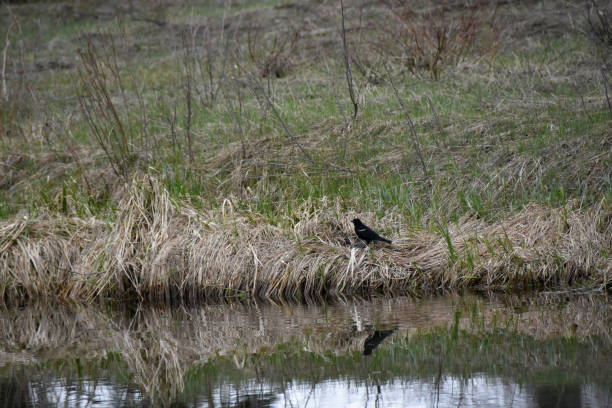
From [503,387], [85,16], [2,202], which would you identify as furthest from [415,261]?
[85,16]

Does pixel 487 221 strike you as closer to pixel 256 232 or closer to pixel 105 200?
pixel 256 232

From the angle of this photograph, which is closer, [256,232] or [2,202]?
[256,232]

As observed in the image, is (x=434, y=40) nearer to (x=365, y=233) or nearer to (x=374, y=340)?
(x=365, y=233)

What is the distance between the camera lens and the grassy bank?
22.9 ft

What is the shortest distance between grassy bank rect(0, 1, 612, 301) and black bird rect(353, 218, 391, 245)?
170 millimetres

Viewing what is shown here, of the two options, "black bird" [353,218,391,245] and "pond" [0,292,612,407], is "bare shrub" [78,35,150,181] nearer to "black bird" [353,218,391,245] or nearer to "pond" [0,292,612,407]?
Answer: "pond" [0,292,612,407]

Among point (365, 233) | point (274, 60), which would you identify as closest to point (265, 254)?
point (365, 233)

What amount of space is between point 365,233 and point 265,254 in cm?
112

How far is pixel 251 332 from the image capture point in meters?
5.65

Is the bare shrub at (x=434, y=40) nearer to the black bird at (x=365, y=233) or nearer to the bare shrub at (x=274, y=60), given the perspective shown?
the bare shrub at (x=274, y=60)

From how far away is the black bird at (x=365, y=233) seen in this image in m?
6.93

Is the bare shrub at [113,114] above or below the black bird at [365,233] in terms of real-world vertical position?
above

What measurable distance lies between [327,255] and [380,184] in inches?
63.5

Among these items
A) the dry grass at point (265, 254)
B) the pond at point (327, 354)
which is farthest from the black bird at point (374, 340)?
the dry grass at point (265, 254)
